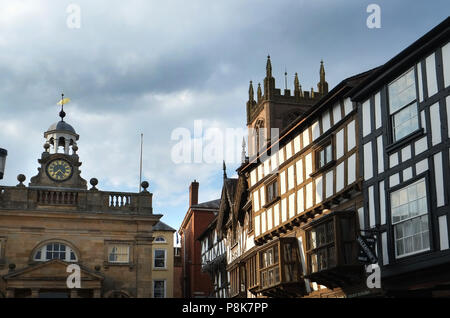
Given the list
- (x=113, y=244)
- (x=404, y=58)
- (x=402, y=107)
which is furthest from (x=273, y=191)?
(x=113, y=244)

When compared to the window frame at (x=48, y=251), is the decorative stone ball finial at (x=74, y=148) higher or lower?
higher

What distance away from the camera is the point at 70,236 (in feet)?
114

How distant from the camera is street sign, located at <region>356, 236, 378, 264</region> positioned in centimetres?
1743

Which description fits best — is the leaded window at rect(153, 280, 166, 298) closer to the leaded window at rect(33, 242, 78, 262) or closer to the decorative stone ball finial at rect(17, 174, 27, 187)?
the leaded window at rect(33, 242, 78, 262)

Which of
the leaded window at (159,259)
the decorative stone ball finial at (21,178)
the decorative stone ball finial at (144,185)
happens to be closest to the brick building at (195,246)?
the leaded window at (159,259)

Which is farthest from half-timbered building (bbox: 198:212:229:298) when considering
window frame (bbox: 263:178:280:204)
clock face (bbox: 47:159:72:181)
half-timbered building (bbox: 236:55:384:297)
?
window frame (bbox: 263:178:280:204)

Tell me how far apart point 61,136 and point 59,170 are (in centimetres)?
243

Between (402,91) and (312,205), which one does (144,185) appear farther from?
(402,91)

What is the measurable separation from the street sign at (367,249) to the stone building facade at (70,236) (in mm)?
18883

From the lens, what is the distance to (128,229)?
3559 centimetres

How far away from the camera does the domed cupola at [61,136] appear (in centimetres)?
3797

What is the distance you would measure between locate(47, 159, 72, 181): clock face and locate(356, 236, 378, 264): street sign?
22784 millimetres

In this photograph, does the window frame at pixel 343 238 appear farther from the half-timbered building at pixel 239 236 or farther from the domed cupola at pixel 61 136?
the domed cupola at pixel 61 136
